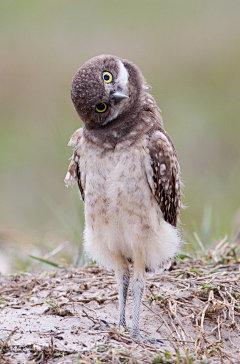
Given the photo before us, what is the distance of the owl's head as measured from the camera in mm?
3691

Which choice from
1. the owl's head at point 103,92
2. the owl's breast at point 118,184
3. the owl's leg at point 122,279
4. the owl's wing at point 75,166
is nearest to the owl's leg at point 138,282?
the owl's leg at point 122,279

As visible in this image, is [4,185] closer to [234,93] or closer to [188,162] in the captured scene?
[188,162]

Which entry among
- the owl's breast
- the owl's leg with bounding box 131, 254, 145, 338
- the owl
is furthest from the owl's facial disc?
the owl's leg with bounding box 131, 254, 145, 338

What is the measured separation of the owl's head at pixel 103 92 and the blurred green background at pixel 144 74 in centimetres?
390

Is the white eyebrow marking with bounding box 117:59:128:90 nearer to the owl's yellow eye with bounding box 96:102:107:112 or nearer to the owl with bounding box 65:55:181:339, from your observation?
the owl with bounding box 65:55:181:339

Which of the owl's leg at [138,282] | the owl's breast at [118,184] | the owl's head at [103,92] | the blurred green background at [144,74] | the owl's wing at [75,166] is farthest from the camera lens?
the blurred green background at [144,74]

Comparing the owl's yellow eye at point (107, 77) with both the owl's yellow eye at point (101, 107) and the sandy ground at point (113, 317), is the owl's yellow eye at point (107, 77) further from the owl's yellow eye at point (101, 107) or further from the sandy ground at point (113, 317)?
the sandy ground at point (113, 317)

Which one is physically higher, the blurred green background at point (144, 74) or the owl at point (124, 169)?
the blurred green background at point (144, 74)

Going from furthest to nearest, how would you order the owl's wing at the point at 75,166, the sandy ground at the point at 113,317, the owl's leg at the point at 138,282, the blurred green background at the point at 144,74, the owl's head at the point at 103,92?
the blurred green background at the point at 144,74 → the owl's wing at the point at 75,166 → the owl's leg at the point at 138,282 → the owl's head at the point at 103,92 → the sandy ground at the point at 113,317

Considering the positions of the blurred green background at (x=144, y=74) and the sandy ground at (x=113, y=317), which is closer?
the sandy ground at (x=113, y=317)

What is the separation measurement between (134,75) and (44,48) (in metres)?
11.3

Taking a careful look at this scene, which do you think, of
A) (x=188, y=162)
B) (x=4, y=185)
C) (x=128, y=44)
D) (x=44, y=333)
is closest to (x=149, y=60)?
(x=128, y=44)

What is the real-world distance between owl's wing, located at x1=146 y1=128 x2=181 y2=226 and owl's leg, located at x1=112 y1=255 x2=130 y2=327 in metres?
0.55

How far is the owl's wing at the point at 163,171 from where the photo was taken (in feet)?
12.8
